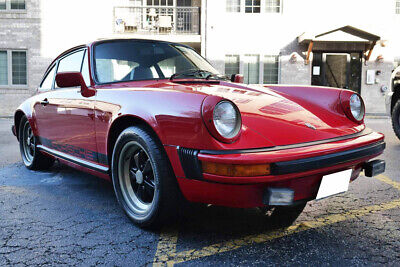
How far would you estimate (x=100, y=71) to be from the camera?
311cm

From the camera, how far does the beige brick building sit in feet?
50.2

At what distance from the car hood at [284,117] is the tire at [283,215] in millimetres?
672

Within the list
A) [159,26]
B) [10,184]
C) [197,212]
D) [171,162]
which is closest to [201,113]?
[171,162]

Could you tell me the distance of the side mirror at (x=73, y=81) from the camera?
297 cm

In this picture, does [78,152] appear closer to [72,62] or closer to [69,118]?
[69,118]

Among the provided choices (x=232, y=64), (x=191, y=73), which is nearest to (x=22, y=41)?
(x=232, y=64)

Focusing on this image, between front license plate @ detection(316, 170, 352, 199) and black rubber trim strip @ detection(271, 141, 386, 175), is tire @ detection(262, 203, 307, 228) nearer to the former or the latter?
front license plate @ detection(316, 170, 352, 199)

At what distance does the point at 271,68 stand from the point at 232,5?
10.2ft

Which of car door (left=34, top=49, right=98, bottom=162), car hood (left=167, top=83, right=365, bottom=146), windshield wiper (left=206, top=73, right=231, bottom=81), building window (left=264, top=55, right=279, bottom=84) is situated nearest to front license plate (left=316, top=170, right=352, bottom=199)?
car hood (left=167, top=83, right=365, bottom=146)

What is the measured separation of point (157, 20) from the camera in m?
16.0

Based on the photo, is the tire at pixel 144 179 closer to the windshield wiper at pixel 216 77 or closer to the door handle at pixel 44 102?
the windshield wiper at pixel 216 77

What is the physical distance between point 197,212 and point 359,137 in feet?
4.14

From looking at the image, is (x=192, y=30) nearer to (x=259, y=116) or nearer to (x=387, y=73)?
(x=387, y=73)

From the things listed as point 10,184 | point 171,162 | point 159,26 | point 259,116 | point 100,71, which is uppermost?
point 159,26
